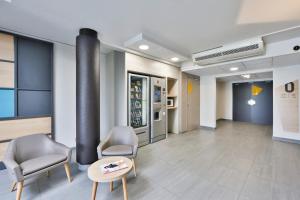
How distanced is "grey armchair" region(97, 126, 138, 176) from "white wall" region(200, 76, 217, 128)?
421 cm

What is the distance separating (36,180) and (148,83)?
3047mm

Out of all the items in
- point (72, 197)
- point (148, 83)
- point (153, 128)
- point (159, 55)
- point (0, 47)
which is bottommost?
point (72, 197)

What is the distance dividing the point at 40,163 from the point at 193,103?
5.10 meters

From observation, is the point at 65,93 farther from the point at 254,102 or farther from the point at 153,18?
the point at 254,102

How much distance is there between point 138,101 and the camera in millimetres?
3994

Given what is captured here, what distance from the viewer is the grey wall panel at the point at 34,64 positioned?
2.78m

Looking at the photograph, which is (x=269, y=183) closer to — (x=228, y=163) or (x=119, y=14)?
(x=228, y=163)

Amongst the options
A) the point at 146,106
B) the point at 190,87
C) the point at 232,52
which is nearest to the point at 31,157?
the point at 146,106

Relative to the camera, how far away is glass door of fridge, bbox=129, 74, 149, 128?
3.80m

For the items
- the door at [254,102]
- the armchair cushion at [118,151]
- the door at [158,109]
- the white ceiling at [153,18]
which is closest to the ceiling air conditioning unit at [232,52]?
the white ceiling at [153,18]

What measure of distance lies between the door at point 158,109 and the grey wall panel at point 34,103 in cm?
251

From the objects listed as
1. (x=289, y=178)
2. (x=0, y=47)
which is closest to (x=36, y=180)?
(x=0, y=47)

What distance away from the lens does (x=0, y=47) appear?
2529 millimetres

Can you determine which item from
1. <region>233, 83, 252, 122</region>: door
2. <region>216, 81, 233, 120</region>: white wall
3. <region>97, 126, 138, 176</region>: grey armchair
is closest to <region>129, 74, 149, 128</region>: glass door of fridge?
<region>97, 126, 138, 176</region>: grey armchair
